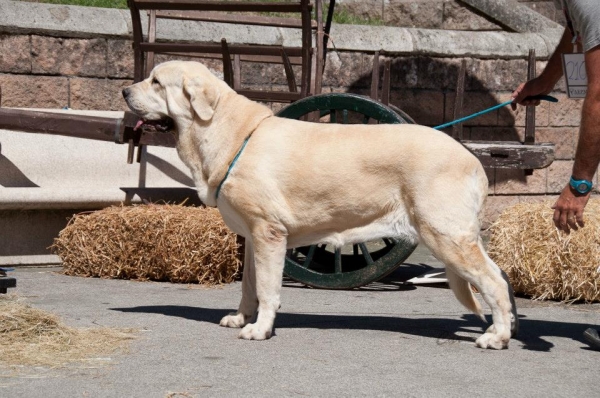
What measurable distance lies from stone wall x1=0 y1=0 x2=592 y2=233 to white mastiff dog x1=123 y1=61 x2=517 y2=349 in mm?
3471

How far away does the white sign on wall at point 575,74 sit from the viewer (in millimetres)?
5184

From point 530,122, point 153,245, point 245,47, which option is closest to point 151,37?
point 245,47

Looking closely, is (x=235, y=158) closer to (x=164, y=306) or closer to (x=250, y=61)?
(x=164, y=306)

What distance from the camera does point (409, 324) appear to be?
5.89 metres

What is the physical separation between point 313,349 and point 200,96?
152cm

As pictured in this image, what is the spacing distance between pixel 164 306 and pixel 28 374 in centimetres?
197

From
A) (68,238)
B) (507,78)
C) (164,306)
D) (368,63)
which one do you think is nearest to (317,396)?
(164,306)

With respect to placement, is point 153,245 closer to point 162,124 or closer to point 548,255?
point 162,124

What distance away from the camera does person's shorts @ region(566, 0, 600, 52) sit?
4664mm

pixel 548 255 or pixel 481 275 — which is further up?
pixel 481 275

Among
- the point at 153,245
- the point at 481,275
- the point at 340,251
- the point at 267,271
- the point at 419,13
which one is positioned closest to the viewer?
the point at 481,275

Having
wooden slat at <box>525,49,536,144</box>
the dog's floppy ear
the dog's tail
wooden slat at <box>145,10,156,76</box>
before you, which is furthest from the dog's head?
wooden slat at <box>525,49,536,144</box>

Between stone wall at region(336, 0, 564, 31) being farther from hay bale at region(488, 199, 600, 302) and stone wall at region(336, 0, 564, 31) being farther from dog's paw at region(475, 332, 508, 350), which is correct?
dog's paw at region(475, 332, 508, 350)

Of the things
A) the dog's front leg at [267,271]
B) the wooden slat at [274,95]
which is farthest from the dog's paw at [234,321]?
the wooden slat at [274,95]
